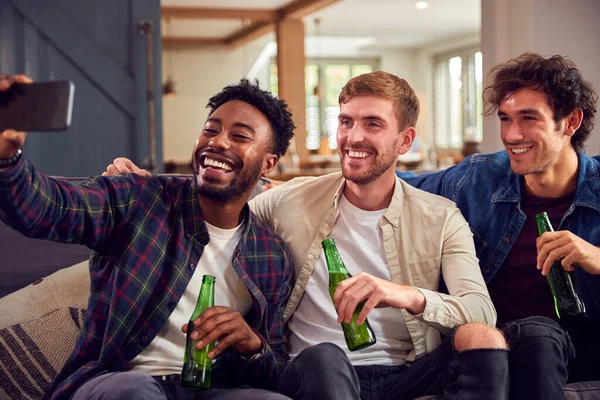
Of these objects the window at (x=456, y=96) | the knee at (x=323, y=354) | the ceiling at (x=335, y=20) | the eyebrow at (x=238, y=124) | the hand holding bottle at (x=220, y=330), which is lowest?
the knee at (x=323, y=354)

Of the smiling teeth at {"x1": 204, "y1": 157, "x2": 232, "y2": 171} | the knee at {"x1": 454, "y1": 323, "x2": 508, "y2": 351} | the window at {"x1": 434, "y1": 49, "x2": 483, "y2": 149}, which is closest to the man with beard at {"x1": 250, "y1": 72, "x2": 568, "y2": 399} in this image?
the knee at {"x1": 454, "y1": 323, "x2": 508, "y2": 351}

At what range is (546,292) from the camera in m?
2.18

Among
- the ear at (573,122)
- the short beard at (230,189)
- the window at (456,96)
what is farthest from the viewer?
the window at (456,96)

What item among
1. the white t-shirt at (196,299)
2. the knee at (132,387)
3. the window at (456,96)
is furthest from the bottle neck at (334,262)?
the window at (456,96)

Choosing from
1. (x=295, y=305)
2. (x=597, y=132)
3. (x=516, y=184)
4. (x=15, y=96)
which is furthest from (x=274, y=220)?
(x=597, y=132)

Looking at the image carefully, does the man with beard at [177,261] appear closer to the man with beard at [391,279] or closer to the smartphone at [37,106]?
the man with beard at [391,279]

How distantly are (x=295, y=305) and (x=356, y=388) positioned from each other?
43 cm

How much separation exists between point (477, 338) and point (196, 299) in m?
0.67

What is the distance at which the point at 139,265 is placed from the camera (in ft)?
5.60

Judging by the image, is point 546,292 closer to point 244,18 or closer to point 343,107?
point 343,107

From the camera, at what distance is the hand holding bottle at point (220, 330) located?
1578mm

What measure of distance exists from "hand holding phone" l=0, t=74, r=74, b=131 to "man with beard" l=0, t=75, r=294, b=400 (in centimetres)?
26

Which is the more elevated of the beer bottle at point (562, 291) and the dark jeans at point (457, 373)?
the beer bottle at point (562, 291)

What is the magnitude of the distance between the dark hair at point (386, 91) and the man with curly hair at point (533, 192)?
0.33 m
